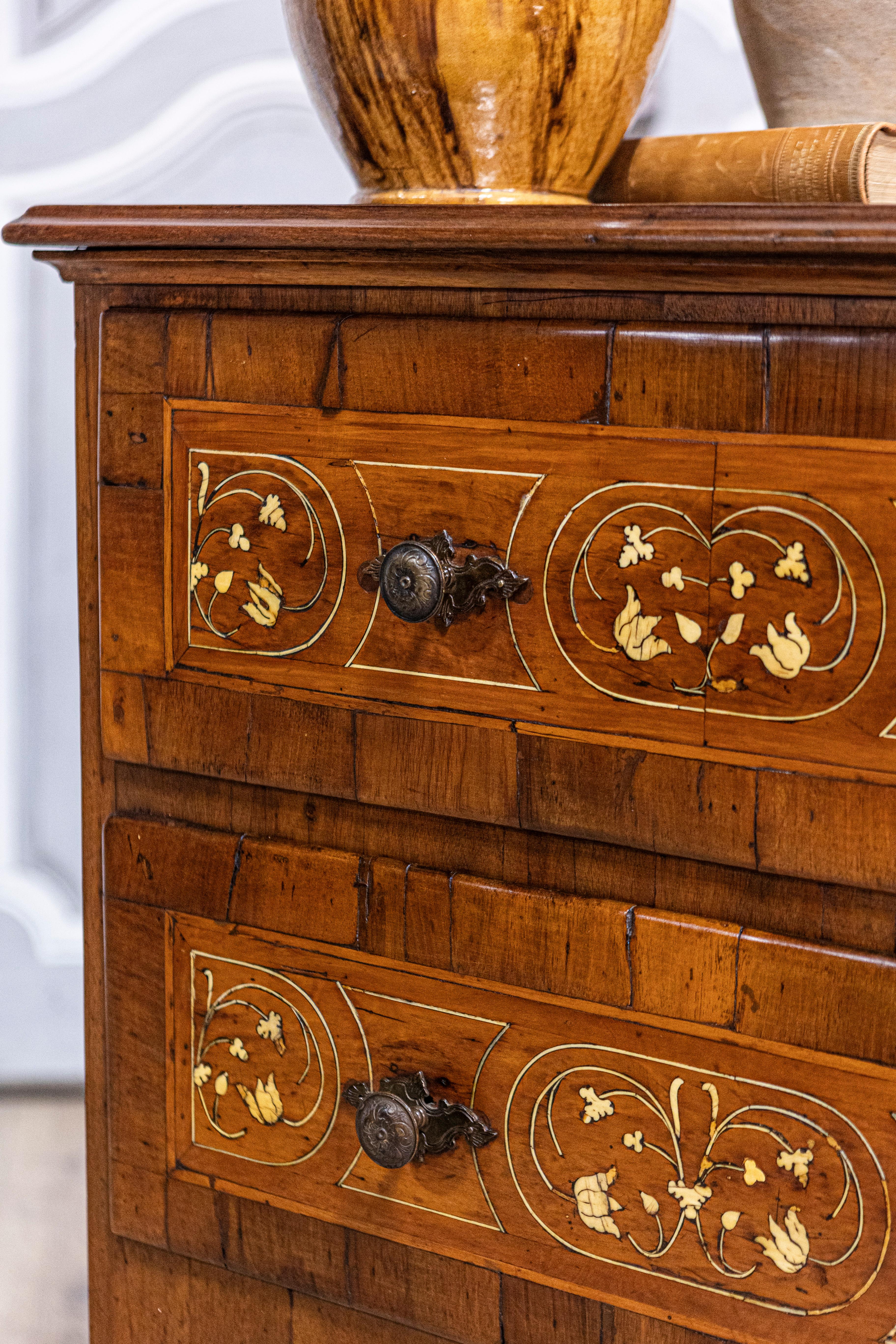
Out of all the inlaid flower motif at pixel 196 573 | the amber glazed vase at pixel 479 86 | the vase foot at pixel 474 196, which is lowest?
the inlaid flower motif at pixel 196 573

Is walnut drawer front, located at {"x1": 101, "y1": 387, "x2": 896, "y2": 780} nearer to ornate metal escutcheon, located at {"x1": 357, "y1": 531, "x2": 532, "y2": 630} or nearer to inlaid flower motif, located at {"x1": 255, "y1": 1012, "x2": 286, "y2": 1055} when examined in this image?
ornate metal escutcheon, located at {"x1": 357, "y1": 531, "x2": 532, "y2": 630}

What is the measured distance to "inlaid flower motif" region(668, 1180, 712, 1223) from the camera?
→ 490 millimetres

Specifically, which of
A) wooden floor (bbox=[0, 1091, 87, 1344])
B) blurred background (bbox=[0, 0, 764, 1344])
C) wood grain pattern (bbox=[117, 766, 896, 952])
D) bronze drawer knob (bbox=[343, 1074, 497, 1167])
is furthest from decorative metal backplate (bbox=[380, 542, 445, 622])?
blurred background (bbox=[0, 0, 764, 1344])

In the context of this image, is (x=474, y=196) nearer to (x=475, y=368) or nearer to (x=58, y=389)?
(x=475, y=368)

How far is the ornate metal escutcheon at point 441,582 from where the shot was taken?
1.62 ft

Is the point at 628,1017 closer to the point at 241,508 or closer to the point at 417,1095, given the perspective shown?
the point at 417,1095

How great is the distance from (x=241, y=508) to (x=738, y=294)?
0.77ft

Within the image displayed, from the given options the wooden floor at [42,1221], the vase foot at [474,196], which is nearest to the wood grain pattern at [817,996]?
the vase foot at [474,196]

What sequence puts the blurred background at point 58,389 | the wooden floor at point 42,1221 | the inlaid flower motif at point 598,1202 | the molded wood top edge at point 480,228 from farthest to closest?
1. the blurred background at point 58,389
2. the wooden floor at point 42,1221
3. the inlaid flower motif at point 598,1202
4. the molded wood top edge at point 480,228

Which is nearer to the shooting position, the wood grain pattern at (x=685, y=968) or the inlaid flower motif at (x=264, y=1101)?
the wood grain pattern at (x=685, y=968)

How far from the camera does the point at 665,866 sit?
50 cm

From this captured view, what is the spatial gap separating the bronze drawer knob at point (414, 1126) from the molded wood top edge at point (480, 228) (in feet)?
1.15

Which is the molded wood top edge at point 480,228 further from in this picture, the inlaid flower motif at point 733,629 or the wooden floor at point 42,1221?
the wooden floor at point 42,1221

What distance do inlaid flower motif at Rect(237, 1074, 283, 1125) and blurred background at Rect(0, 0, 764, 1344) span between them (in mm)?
483
